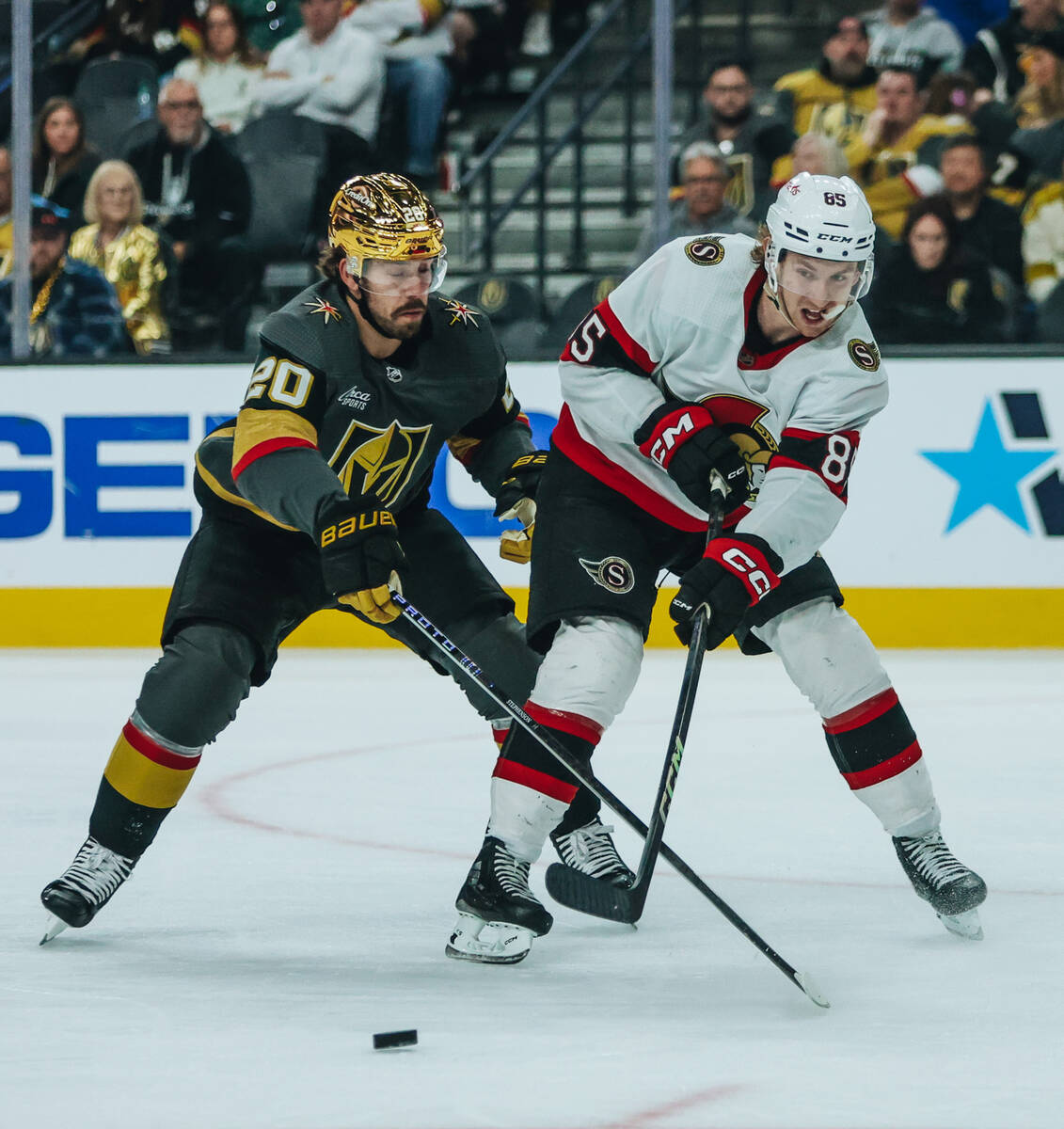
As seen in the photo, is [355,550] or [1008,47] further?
[1008,47]

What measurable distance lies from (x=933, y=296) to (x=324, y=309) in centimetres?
371

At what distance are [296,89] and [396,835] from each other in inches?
178

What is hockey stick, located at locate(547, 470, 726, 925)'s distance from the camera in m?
2.68

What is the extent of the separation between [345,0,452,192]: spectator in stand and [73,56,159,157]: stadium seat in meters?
0.86

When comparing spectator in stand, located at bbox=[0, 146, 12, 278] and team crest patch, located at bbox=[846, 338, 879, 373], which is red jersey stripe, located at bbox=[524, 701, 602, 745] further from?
spectator in stand, located at bbox=[0, 146, 12, 278]

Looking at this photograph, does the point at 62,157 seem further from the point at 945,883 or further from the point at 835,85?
the point at 945,883

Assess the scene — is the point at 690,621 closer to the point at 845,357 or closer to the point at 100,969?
the point at 845,357

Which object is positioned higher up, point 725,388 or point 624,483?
point 725,388

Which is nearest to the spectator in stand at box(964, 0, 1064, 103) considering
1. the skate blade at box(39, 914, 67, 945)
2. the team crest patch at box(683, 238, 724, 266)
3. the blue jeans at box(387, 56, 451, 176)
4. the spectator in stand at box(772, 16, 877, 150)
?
the spectator in stand at box(772, 16, 877, 150)

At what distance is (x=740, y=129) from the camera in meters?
6.85

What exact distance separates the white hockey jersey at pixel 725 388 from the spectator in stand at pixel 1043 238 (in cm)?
359

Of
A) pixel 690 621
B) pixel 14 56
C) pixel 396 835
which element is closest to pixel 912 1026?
pixel 690 621

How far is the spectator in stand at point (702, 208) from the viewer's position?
20.8 feet

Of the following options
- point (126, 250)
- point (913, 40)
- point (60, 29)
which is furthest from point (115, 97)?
point (913, 40)
